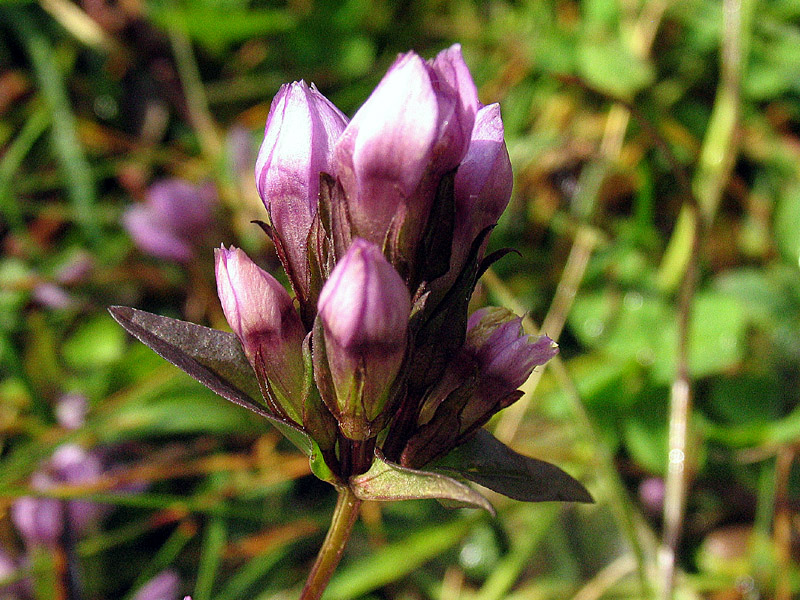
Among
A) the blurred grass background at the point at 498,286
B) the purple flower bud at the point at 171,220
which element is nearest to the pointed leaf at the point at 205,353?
the blurred grass background at the point at 498,286

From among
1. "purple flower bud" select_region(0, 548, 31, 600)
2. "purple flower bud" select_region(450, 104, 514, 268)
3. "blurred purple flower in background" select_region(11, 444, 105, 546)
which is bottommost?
"purple flower bud" select_region(0, 548, 31, 600)

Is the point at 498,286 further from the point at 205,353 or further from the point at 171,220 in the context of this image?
the point at 171,220

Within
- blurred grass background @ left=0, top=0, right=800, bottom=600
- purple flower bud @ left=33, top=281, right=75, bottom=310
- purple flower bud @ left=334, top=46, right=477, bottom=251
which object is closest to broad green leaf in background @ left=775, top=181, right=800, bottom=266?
blurred grass background @ left=0, top=0, right=800, bottom=600

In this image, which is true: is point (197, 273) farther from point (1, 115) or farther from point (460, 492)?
point (460, 492)

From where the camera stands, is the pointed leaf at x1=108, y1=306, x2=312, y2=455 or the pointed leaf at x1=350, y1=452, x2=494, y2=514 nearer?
the pointed leaf at x1=350, y1=452, x2=494, y2=514

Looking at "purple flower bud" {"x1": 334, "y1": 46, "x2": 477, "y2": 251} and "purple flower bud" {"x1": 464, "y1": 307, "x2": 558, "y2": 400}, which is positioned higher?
"purple flower bud" {"x1": 334, "y1": 46, "x2": 477, "y2": 251}

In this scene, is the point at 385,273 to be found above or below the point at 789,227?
above

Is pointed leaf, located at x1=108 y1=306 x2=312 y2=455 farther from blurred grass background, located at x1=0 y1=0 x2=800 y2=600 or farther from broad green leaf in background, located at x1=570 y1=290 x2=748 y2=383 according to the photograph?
broad green leaf in background, located at x1=570 y1=290 x2=748 y2=383

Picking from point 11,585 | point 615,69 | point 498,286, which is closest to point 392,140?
point 498,286
